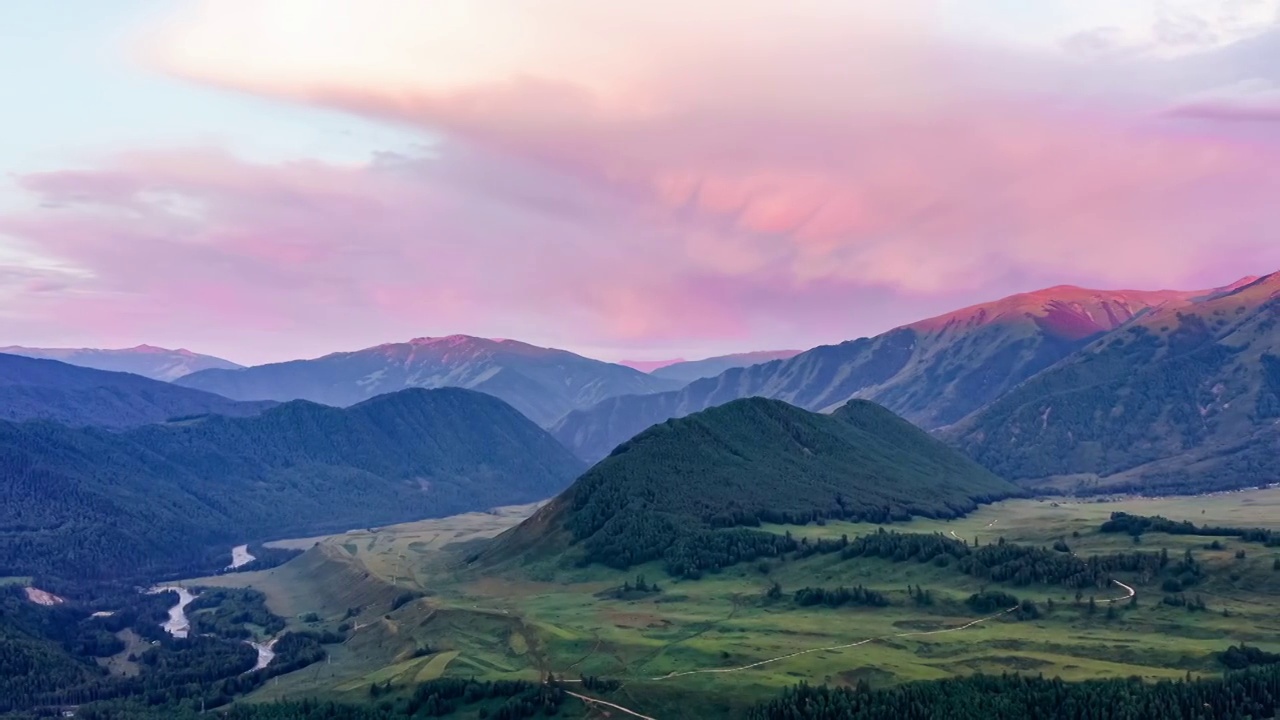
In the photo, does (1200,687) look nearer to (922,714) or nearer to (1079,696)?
(1079,696)

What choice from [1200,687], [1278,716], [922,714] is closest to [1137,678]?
[1200,687]

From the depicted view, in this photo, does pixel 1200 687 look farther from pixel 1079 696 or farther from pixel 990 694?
pixel 990 694

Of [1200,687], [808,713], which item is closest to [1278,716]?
[1200,687]

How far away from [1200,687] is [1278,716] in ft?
42.3

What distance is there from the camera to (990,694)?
195m

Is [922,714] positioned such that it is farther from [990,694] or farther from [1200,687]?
[1200,687]

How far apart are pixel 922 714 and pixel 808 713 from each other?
2039 centimetres

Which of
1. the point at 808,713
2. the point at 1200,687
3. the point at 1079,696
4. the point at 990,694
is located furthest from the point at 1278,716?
the point at 808,713

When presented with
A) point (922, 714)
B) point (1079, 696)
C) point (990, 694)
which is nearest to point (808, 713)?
point (922, 714)

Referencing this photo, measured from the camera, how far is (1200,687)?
7362 inches

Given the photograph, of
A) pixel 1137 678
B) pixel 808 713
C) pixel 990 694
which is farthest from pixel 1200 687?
pixel 808 713

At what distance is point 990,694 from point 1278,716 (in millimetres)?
46415

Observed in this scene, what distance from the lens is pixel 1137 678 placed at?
19525 cm

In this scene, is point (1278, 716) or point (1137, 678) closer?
point (1278, 716)
